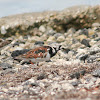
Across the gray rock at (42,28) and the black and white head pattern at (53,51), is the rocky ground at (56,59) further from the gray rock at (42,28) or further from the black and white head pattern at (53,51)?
the black and white head pattern at (53,51)

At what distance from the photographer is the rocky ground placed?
3150mm

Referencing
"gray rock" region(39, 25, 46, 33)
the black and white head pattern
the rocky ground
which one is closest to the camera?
the rocky ground

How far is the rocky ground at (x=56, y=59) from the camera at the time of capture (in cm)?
315

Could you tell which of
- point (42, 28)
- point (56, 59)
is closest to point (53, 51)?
point (56, 59)

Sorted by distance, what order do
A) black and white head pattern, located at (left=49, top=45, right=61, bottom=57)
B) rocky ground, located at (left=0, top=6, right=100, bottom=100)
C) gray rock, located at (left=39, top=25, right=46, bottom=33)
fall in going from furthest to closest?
gray rock, located at (left=39, top=25, right=46, bottom=33) < black and white head pattern, located at (left=49, top=45, right=61, bottom=57) < rocky ground, located at (left=0, top=6, right=100, bottom=100)

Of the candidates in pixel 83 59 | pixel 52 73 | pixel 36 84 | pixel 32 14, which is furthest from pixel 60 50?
pixel 32 14

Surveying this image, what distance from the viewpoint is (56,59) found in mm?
6316

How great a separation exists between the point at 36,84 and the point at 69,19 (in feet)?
28.3

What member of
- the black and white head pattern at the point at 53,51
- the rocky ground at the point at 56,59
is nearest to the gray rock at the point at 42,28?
the rocky ground at the point at 56,59

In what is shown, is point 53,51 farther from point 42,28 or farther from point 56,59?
point 42,28

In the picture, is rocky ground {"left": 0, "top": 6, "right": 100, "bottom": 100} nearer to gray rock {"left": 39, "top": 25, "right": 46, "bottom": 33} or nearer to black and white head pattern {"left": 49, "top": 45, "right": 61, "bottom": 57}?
gray rock {"left": 39, "top": 25, "right": 46, "bottom": 33}

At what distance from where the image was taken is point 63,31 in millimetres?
11820

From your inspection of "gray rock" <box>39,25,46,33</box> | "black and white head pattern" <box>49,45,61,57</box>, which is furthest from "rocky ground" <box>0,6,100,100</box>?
"black and white head pattern" <box>49,45,61,57</box>

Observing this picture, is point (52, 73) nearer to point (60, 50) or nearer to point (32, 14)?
point (60, 50)
